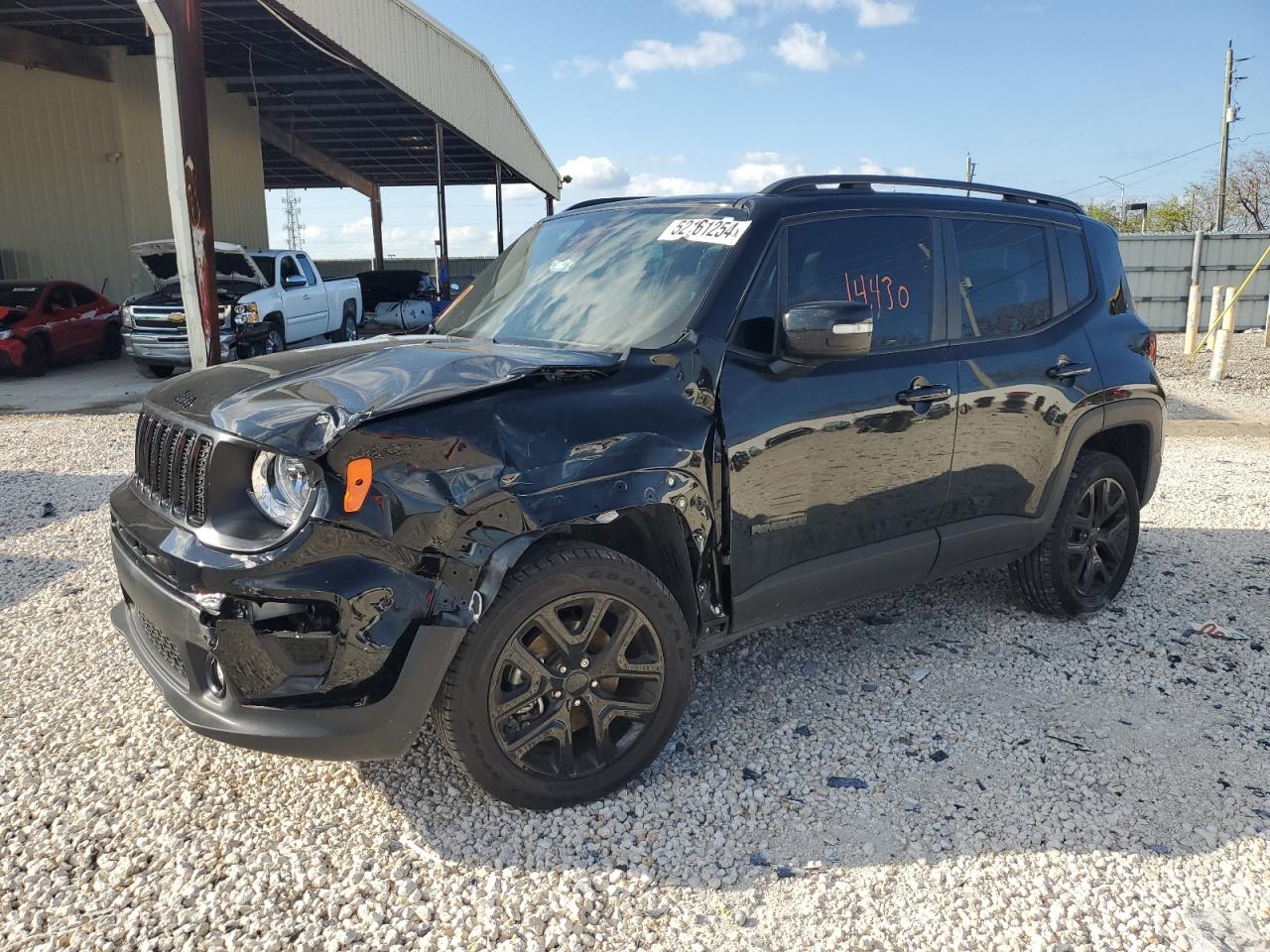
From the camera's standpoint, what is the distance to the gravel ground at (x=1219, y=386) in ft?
37.1

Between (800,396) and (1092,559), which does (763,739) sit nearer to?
(800,396)

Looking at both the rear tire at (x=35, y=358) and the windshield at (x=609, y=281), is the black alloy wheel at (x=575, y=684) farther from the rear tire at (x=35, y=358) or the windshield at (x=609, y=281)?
the rear tire at (x=35, y=358)

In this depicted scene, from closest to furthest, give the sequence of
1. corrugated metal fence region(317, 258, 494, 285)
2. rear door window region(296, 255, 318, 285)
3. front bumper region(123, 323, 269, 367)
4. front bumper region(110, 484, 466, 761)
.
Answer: front bumper region(110, 484, 466, 761) < front bumper region(123, 323, 269, 367) < rear door window region(296, 255, 318, 285) < corrugated metal fence region(317, 258, 494, 285)

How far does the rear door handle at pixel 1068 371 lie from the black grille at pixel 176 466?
3.40 metres

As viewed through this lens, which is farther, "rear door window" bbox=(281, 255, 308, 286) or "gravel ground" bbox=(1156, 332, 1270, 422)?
"rear door window" bbox=(281, 255, 308, 286)

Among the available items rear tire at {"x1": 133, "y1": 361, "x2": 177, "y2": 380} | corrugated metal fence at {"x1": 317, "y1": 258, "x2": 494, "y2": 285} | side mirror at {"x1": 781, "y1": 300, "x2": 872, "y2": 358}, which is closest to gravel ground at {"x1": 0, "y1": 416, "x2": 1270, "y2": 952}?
side mirror at {"x1": 781, "y1": 300, "x2": 872, "y2": 358}

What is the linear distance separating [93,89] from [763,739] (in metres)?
21.9

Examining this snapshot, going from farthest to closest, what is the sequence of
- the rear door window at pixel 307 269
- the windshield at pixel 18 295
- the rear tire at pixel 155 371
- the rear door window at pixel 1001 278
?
the rear door window at pixel 307 269
the windshield at pixel 18 295
the rear tire at pixel 155 371
the rear door window at pixel 1001 278

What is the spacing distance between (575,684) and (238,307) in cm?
1258

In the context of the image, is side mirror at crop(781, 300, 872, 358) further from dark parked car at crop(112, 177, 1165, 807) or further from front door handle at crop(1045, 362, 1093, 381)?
front door handle at crop(1045, 362, 1093, 381)

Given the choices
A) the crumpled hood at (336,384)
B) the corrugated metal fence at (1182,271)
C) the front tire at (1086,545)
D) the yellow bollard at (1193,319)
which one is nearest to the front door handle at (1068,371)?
the front tire at (1086,545)

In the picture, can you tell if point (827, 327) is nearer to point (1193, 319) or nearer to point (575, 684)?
point (575, 684)

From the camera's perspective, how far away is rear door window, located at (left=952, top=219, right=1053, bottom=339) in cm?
385

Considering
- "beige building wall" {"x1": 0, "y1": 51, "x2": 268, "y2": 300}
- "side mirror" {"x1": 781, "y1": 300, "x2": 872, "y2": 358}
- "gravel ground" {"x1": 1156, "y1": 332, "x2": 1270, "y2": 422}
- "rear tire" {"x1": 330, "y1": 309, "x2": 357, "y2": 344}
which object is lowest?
"gravel ground" {"x1": 1156, "y1": 332, "x2": 1270, "y2": 422}
